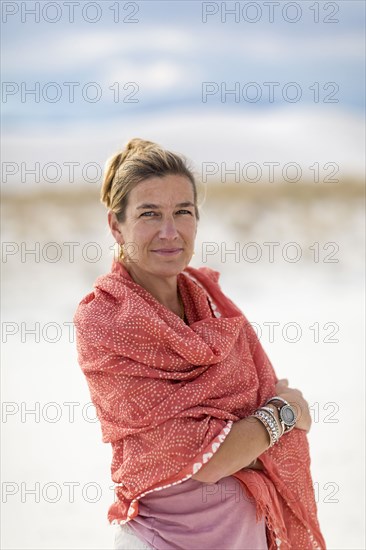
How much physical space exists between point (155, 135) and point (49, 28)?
9.90 meters

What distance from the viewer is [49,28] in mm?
43469

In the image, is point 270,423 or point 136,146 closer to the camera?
point 270,423

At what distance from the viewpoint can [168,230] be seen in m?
2.26

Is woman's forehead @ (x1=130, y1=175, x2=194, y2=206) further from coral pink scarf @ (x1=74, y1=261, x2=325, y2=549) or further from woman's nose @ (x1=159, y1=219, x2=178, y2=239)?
coral pink scarf @ (x1=74, y1=261, x2=325, y2=549)

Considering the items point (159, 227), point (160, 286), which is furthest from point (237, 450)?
point (159, 227)

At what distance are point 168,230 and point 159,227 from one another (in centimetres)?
3

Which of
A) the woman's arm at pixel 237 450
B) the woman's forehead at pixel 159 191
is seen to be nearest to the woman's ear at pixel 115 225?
the woman's forehead at pixel 159 191

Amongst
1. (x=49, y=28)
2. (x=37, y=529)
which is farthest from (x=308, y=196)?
(x=49, y=28)

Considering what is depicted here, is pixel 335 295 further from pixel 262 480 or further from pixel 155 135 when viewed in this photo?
pixel 155 135

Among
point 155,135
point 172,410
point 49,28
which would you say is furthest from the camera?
point 49,28

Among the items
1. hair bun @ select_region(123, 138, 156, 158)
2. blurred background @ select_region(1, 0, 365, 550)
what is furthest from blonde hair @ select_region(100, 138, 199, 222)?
blurred background @ select_region(1, 0, 365, 550)

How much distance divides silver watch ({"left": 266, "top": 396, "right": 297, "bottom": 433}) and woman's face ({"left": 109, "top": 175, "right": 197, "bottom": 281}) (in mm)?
447

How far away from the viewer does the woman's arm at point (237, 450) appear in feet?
6.97

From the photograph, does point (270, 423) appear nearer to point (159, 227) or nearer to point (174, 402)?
point (174, 402)
